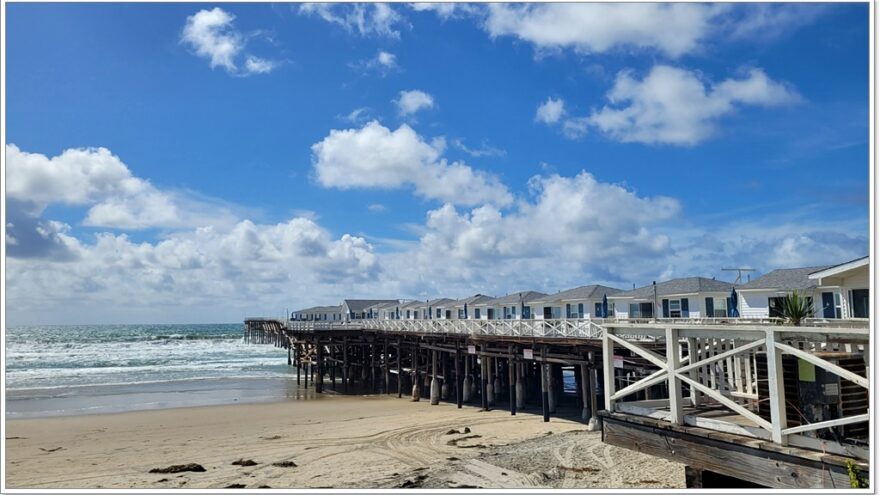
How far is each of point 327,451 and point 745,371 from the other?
484 inches

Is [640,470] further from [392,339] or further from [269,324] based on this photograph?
[269,324]

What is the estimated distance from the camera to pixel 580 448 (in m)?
15.7

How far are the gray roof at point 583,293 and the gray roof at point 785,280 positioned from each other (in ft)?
25.0

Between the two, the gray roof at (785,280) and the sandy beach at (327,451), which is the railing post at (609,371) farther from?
the gray roof at (785,280)

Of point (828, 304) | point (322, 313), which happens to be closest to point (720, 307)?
point (828, 304)

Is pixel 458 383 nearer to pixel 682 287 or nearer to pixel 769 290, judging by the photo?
pixel 682 287

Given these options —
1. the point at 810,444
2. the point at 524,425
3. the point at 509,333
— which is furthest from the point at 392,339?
the point at 810,444

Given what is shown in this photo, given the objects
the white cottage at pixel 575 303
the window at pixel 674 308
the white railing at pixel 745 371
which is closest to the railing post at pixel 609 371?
the white railing at pixel 745 371

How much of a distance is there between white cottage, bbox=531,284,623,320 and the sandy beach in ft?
26.4

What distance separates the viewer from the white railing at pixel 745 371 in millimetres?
7492

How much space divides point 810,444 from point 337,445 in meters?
14.1

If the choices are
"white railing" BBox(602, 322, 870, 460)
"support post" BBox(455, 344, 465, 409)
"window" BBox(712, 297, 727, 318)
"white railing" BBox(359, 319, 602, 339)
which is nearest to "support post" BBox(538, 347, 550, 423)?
"white railing" BBox(359, 319, 602, 339)

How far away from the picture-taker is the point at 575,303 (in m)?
31.5

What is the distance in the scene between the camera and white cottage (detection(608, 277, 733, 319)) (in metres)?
24.7
